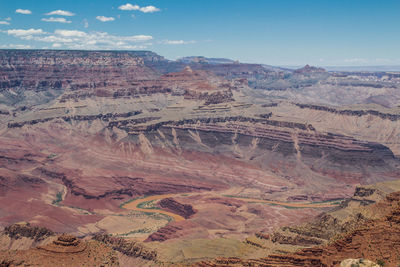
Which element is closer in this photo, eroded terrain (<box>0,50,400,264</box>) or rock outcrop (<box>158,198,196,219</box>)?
eroded terrain (<box>0,50,400,264</box>)

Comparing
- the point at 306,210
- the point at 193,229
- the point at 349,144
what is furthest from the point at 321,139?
the point at 193,229

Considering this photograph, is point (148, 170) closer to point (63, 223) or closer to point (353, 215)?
point (63, 223)

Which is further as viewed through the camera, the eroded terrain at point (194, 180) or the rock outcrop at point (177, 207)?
the rock outcrop at point (177, 207)

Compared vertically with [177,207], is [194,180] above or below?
above

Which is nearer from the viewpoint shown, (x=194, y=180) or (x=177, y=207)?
(x=177, y=207)

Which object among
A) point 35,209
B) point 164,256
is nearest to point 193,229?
point 164,256

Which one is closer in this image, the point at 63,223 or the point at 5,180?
the point at 63,223

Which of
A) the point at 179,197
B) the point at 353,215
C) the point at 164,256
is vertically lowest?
the point at 179,197

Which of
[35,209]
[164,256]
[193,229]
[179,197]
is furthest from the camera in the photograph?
[179,197]

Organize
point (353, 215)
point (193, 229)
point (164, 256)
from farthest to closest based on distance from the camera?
1. point (193, 229)
2. point (353, 215)
3. point (164, 256)

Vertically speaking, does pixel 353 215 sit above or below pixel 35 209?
above
